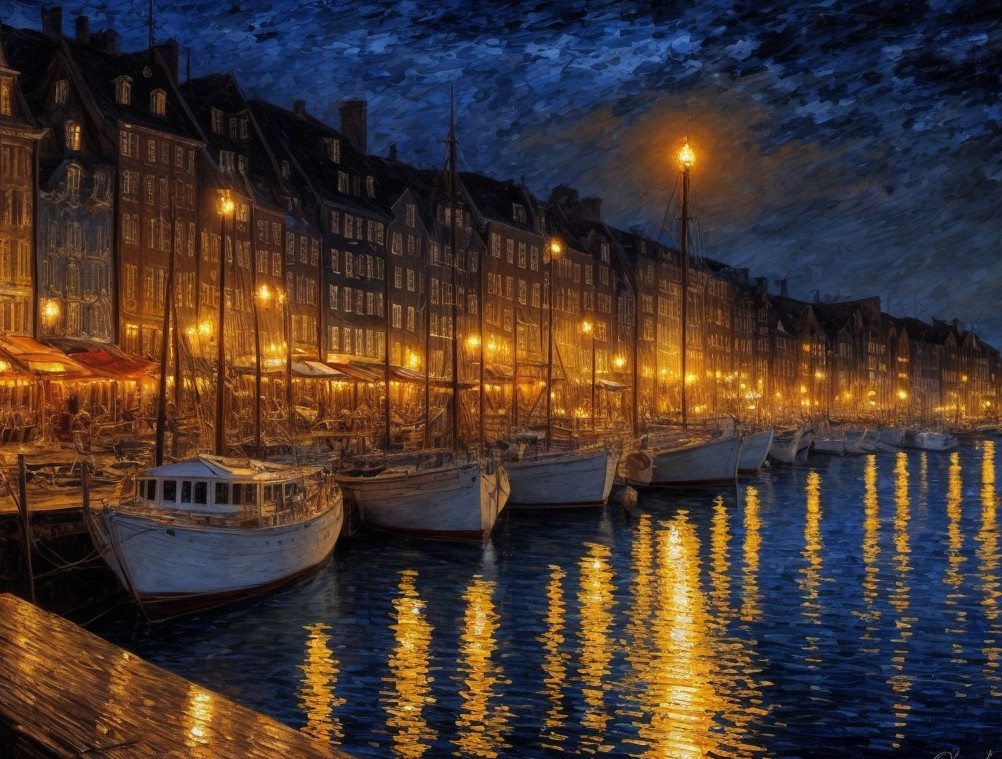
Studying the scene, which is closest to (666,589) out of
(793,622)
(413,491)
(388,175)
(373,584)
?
(793,622)

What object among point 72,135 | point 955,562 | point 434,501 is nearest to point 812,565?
point 955,562

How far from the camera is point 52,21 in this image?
58.8 m

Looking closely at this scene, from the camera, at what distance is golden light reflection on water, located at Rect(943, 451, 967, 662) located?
27391 millimetres

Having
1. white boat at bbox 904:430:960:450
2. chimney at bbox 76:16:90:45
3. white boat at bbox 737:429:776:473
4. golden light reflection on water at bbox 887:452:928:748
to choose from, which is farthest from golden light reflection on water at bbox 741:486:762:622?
white boat at bbox 904:430:960:450

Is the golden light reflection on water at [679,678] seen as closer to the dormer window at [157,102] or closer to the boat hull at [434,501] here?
the boat hull at [434,501]

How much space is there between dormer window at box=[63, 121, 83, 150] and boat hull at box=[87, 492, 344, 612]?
108 ft

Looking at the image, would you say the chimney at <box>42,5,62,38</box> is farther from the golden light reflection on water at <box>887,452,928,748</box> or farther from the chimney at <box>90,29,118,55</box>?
the golden light reflection on water at <box>887,452,928,748</box>

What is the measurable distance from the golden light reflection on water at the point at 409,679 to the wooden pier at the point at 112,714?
9007mm

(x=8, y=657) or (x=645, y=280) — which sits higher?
(x=645, y=280)

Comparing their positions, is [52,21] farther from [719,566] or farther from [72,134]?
[719,566]

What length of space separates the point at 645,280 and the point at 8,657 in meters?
110

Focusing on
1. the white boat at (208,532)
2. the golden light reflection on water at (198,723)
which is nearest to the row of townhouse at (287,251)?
the white boat at (208,532)

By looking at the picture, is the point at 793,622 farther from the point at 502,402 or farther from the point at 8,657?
the point at 502,402

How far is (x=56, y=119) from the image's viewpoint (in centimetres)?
5516
